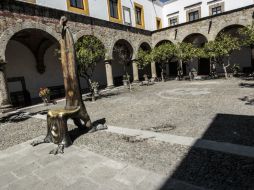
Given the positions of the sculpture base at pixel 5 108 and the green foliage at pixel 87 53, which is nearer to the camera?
the green foliage at pixel 87 53

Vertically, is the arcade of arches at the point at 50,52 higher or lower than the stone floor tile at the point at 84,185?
higher

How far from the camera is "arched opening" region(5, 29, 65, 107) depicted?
14.4 m

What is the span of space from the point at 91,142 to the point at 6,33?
8.74 metres

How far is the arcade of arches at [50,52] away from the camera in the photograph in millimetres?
12807

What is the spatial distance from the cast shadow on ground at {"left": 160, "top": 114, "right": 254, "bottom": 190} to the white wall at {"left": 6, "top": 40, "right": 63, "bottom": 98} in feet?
46.7

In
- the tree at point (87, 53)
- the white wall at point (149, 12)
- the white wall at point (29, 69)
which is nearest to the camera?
the tree at point (87, 53)

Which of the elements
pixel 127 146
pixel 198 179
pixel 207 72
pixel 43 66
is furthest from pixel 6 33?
pixel 207 72

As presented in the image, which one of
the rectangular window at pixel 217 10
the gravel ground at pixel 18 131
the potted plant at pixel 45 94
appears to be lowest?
the gravel ground at pixel 18 131

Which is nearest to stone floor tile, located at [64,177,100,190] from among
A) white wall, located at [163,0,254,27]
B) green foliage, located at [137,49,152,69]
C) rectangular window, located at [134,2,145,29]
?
green foliage, located at [137,49,152,69]

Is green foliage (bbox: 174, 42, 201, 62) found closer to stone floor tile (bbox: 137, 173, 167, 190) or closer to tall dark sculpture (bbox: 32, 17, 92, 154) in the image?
tall dark sculpture (bbox: 32, 17, 92, 154)

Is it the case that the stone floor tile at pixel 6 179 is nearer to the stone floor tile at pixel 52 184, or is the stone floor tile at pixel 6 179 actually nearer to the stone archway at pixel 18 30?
the stone floor tile at pixel 52 184

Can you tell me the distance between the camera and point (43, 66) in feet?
52.7

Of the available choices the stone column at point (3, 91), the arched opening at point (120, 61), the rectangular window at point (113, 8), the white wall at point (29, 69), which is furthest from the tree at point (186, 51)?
the stone column at point (3, 91)

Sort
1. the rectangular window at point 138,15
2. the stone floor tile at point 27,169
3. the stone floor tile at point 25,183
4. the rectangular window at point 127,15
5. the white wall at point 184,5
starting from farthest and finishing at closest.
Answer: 1. the rectangular window at point 138,15
2. the white wall at point 184,5
3. the rectangular window at point 127,15
4. the stone floor tile at point 27,169
5. the stone floor tile at point 25,183
